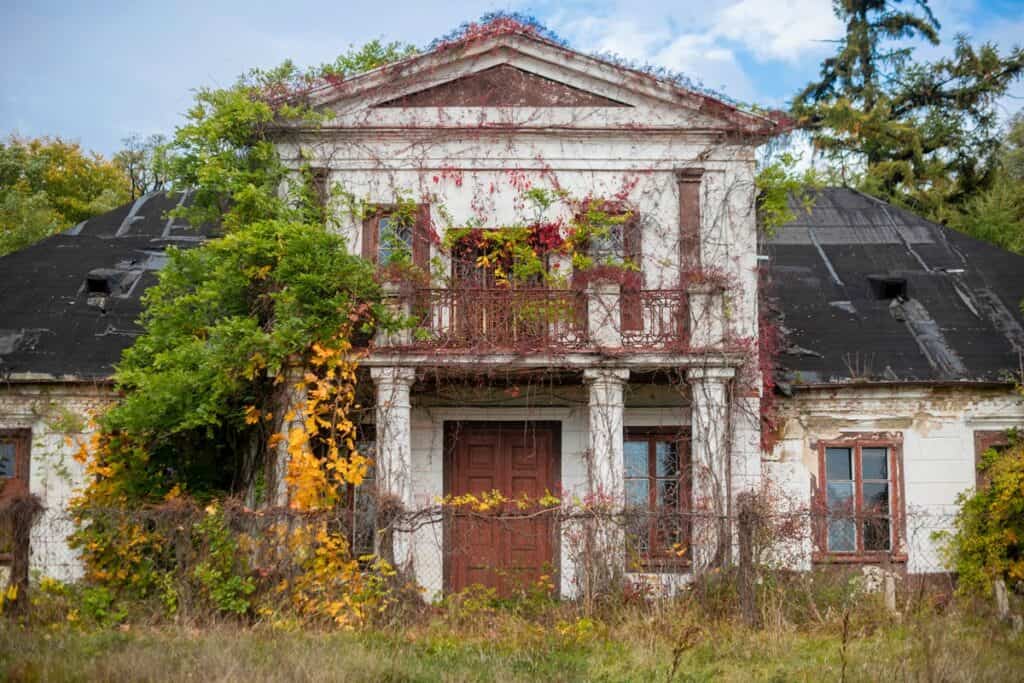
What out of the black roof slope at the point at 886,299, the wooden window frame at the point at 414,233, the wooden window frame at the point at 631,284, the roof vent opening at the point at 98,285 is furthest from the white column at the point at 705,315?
the roof vent opening at the point at 98,285

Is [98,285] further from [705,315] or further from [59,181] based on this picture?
[59,181]

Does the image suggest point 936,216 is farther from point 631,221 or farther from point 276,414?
point 276,414

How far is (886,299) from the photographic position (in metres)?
16.7

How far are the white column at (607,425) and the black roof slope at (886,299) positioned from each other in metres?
2.80

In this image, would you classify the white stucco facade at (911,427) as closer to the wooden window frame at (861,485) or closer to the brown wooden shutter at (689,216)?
the wooden window frame at (861,485)

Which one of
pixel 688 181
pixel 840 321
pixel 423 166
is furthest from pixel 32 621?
pixel 840 321

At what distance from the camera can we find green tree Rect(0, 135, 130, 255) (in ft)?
89.0

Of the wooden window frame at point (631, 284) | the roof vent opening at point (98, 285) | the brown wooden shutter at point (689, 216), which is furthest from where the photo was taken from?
the roof vent opening at point (98, 285)

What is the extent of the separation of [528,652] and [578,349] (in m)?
4.59

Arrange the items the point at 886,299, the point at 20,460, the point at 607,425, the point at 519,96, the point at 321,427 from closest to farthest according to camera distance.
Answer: the point at 607,425 → the point at 321,427 → the point at 519,96 → the point at 20,460 → the point at 886,299

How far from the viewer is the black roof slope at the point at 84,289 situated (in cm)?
1519

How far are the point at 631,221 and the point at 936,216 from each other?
14132 millimetres

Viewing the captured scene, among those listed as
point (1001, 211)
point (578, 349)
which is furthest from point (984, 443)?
point (1001, 211)

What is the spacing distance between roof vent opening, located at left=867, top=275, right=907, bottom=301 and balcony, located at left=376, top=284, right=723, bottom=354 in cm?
432
